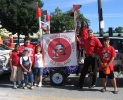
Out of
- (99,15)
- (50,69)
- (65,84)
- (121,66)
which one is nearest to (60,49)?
(50,69)

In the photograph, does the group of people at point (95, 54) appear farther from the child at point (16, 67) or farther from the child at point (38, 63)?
the child at point (16, 67)

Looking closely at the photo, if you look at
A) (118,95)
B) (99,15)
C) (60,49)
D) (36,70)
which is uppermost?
(99,15)

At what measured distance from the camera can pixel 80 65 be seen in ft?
27.9

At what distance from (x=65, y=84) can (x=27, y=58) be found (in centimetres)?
169

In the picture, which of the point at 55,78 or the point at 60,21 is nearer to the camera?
the point at 55,78

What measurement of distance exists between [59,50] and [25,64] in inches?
48.1

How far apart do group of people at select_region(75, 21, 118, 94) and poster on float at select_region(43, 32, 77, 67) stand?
1.09 ft

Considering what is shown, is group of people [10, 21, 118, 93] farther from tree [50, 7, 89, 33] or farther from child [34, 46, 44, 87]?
tree [50, 7, 89, 33]

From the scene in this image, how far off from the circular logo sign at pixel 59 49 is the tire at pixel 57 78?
0.44m

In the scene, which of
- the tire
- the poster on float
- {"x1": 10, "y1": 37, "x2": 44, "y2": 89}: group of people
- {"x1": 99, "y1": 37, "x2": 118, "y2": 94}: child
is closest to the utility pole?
the poster on float

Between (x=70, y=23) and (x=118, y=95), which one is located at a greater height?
→ (x=70, y=23)

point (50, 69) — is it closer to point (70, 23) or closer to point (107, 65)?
point (107, 65)

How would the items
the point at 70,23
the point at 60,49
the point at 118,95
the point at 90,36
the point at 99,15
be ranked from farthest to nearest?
the point at 70,23
the point at 99,15
the point at 60,49
the point at 90,36
the point at 118,95

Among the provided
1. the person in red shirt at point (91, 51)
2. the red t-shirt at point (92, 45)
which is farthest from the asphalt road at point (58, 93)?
the red t-shirt at point (92, 45)
